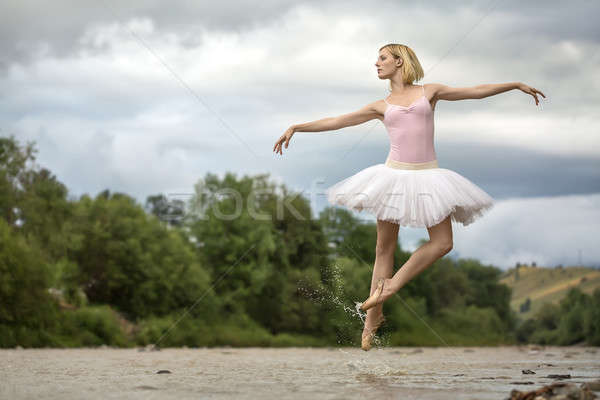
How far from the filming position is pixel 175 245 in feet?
102

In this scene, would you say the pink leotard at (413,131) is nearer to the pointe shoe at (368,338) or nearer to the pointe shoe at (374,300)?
the pointe shoe at (374,300)

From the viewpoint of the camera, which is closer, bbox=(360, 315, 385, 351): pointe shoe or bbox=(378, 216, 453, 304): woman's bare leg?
bbox=(378, 216, 453, 304): woman's bare leg

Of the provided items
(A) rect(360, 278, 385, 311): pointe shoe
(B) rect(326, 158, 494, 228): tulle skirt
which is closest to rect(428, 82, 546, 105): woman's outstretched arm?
(B) rect(326, 158, 494, 228): tulle skirt

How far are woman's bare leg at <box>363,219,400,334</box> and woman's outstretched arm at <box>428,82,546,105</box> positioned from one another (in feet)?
5.06

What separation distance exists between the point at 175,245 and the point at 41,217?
18.6ft

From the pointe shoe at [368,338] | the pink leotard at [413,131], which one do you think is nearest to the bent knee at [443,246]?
the pink leotard at [413,131]

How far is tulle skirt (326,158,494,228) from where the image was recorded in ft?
24.2

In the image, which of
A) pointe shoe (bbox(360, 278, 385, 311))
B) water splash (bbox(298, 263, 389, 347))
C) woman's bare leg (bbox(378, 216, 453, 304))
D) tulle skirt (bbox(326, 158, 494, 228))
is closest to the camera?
tulle skirt (bbox(326, 158, 494, 228))

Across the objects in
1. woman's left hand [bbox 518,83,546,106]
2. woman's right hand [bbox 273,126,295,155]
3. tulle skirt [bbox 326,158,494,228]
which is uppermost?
woman's left hand [bbox 518,83,546,106]

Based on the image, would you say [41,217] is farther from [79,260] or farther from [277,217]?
[277,217]

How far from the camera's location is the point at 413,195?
7492 mm

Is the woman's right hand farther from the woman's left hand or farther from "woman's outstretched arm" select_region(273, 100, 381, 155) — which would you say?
the woman's left hand

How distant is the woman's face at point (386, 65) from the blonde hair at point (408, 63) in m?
0.06

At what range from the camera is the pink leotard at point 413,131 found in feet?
25.3
